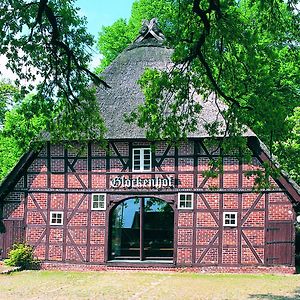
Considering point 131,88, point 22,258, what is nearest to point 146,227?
point 131,88

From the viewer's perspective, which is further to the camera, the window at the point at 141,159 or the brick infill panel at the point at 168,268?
the window at the point at 141,159

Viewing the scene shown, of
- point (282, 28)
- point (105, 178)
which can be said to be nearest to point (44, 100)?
point (282, 28)

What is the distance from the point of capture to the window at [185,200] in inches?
842

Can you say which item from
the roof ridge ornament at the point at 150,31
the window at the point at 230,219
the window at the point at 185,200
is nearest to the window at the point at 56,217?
the window at the point at 185,200

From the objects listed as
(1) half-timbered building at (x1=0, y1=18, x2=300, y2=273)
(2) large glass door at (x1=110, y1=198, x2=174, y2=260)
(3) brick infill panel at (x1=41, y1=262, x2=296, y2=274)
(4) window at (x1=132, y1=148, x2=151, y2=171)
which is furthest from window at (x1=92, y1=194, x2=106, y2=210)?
(2) large glass door at (x1=110, y1=198, x2=174, y2=260)

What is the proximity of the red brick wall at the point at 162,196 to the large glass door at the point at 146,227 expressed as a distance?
2949 millimetres

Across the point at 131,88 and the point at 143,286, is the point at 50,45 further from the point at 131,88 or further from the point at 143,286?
the point at 131,88

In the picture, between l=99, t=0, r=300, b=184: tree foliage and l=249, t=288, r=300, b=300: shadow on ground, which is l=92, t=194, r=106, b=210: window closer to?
l=249, t=288, r=300, b=300: shadow on ground

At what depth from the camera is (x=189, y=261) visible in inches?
833

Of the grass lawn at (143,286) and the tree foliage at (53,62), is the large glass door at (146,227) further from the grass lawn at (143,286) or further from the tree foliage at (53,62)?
the tree foliage at (53,62)

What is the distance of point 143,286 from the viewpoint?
17203 millimetres

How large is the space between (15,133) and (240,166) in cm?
1040

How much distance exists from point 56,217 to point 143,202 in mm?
3205

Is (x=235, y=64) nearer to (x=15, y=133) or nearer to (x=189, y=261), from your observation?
(x=15, y=133)
